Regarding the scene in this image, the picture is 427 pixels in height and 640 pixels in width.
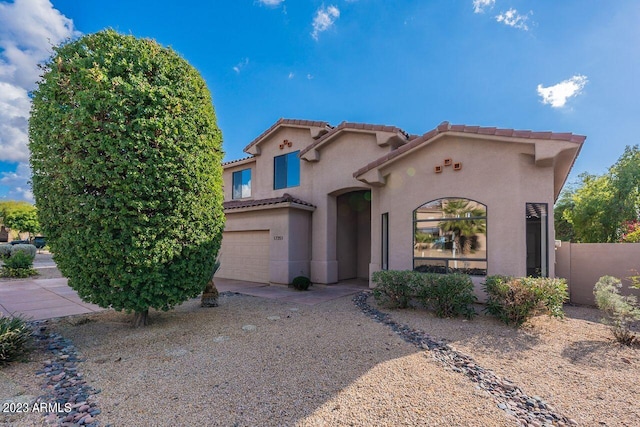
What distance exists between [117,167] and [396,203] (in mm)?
8398

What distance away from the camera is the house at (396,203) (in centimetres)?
865

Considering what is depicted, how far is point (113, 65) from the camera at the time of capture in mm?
5832

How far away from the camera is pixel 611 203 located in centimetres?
2052

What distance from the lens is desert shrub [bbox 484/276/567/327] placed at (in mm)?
7004

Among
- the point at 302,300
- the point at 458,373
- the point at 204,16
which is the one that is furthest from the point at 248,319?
the point at 204,16

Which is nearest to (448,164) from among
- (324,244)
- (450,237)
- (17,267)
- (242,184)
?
(450,237)

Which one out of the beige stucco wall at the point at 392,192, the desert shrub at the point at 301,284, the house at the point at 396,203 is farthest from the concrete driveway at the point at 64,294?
the beige stucco wall at the point at 392,192

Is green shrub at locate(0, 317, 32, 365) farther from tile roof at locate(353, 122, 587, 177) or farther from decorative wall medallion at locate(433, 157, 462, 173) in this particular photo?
decorative wall medallion at locate(433, 157, 462, 173)

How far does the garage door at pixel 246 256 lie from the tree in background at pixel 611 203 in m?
22.9

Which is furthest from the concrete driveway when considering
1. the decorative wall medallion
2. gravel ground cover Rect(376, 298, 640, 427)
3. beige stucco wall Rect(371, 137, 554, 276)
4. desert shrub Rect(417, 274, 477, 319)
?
the decorative wall medallion

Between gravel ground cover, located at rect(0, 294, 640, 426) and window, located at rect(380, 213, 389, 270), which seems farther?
window, located at rect(380, 213, 389, 270)

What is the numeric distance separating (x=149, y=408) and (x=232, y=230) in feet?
40.6

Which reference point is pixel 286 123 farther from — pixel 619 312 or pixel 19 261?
pixel 19 261

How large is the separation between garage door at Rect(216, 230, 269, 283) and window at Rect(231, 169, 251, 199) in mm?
3269
